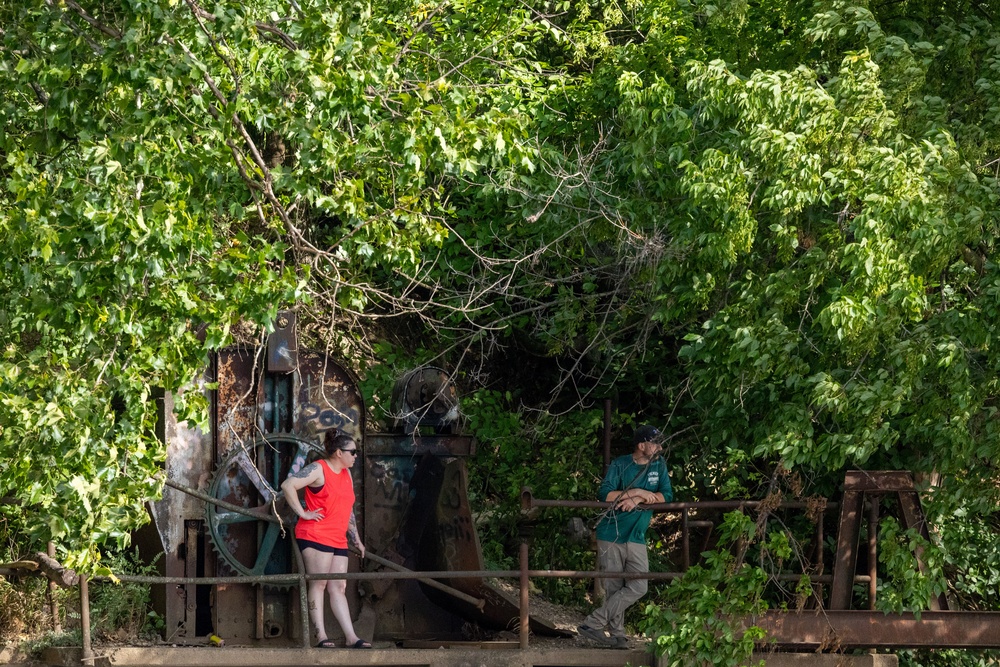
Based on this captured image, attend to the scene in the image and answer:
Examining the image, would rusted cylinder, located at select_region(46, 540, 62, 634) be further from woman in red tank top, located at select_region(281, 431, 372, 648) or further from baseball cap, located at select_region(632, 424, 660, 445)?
baseball cap, located at select_region(632, 424, 660, 445)

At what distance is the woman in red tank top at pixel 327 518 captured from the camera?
10.8 m

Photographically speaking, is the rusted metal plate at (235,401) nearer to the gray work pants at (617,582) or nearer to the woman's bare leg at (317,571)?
the woman's bare leg at (317,571)

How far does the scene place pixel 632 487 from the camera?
10.9 m

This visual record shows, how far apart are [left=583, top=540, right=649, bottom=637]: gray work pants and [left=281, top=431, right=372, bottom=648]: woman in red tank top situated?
1.84 m

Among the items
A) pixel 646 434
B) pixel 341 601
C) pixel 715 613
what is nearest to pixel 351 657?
pixel 341 601

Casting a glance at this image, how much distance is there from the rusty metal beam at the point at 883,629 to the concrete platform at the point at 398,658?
0.14m

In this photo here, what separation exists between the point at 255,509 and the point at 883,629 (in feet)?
16.1

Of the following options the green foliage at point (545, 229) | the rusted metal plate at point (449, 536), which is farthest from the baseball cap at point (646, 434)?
the rusted metal plate at point (449, 536)

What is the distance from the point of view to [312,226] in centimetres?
1345

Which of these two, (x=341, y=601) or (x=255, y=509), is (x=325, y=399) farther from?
(x=341, y=601)

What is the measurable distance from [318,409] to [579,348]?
3340 millimetres

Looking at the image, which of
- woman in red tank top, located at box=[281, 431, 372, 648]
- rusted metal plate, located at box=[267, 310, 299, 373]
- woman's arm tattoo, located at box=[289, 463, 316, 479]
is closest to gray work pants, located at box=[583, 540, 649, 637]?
woman in red tank top, located at box=[281, 431, 372, 648]

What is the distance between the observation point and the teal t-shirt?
36.0 feet

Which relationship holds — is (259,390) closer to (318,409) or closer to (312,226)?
(318,409)
